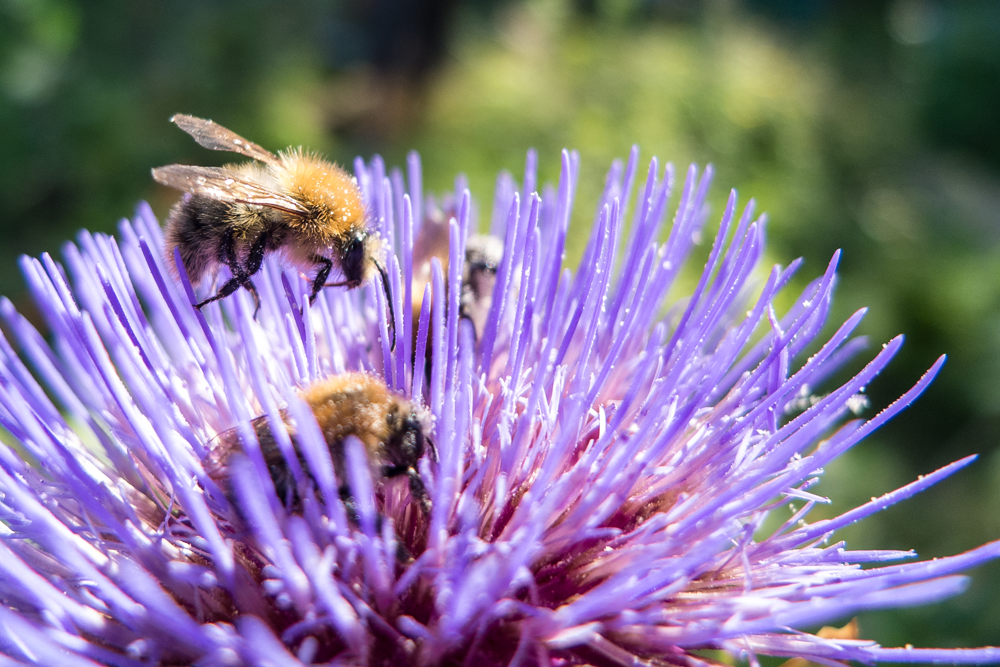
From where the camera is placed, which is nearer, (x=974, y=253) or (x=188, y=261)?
(x=188, y=261)

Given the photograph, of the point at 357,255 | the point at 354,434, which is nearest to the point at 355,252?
the point at 357,255

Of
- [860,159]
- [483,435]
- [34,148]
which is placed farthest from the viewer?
[860,159]

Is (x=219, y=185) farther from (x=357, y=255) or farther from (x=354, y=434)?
(x=354, y=434)

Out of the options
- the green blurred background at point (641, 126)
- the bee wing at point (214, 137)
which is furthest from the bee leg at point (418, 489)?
the green blurred background at point (641, 126)

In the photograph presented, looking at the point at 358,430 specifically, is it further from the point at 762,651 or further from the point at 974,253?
the point at 974,253

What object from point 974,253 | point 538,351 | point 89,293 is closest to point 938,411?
point 974,253

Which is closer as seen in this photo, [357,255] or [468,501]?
[468,501]

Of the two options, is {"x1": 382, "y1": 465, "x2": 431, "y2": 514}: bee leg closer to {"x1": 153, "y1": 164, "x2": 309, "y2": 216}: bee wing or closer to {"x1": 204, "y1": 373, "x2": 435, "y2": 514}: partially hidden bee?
{"x1": 204, "y1": 373, "x2": 435, "y2": 514}: partially hidden bee

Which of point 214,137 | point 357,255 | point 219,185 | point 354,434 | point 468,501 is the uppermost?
point 214,137
